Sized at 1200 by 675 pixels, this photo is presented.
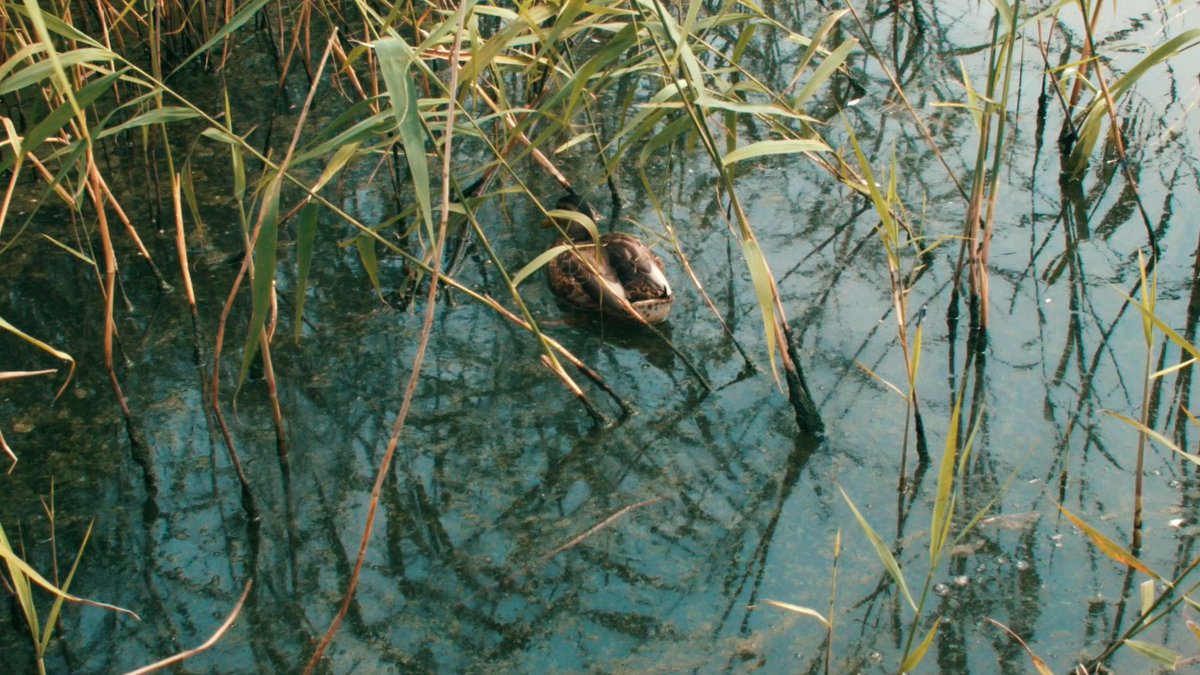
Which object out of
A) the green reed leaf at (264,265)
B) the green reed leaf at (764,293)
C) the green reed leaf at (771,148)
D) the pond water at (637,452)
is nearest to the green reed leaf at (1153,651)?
the pond water at (637,452)

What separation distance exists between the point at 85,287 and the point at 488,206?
145 cm

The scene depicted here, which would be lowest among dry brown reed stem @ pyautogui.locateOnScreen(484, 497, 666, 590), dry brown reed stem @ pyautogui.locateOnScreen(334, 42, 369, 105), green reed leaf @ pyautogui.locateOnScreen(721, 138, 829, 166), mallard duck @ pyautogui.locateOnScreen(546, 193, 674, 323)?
dry brown reed stem @ pyautogui.locateOnScreen(484, 497, 666, 590)

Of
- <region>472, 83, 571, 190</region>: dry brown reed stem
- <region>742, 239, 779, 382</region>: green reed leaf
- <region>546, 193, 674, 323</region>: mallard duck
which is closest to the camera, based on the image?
<region>742, 239, 779, 382</region>: green reed leaf

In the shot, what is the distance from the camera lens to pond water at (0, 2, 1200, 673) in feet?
9.29

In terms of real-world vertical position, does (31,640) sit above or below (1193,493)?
below

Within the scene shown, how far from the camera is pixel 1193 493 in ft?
10.1

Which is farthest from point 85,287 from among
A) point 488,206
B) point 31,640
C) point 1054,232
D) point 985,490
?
point 1054,232

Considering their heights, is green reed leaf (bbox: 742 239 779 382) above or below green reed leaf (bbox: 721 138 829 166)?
below

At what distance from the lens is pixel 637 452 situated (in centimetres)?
341

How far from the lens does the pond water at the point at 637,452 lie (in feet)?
9.29

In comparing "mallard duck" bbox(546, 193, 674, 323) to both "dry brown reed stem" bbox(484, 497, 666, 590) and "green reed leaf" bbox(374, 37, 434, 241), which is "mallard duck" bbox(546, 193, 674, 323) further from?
"green reed leaf" bbox(374, 37, 434, 241)

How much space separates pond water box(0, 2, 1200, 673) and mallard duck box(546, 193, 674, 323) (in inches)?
3.7

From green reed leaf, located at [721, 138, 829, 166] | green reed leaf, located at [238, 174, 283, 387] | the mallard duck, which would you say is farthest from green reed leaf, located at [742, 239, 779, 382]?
the mallard duck

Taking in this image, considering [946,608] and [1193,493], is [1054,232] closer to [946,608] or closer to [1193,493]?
[1193,493]
